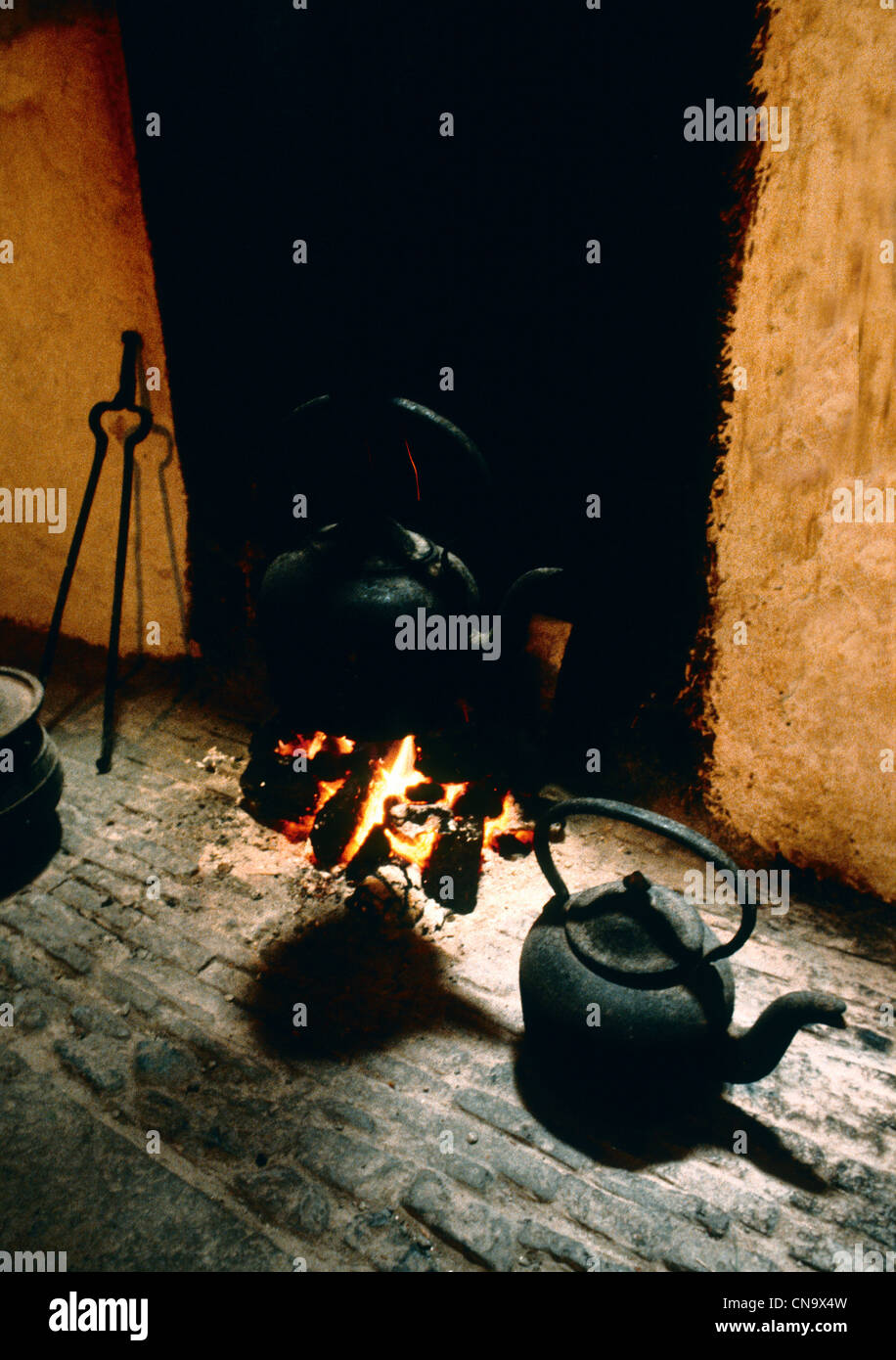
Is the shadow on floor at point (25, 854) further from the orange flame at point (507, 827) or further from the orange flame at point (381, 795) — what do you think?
the orange flame at point (507, 827)

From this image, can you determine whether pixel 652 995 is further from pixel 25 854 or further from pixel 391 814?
pixel 25 854

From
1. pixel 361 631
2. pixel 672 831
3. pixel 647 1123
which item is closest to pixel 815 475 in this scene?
pixel 672 831

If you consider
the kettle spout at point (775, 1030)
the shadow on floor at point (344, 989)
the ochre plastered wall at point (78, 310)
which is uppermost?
the ochre plastered wall at point (78, 310)

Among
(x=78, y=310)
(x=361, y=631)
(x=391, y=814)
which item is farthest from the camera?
(x=78, y=310)

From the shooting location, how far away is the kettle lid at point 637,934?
235cm

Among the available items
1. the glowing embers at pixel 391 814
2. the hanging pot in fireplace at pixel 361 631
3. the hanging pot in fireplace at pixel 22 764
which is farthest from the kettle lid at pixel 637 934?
the hanging pot in fireplace at pixel 22 764

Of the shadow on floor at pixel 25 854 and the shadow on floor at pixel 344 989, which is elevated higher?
the shadow on floor at pixel 25 854

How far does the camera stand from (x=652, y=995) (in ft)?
7.80

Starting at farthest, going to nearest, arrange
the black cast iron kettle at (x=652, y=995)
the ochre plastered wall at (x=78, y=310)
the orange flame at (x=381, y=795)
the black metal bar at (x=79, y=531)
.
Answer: the black metal bar at (x=79, y=531) < the ochre plastered wall at (x=78, y=310) < the orange flame at (x=381, y=795) < the black cast iron kettle at (x=652, y=995)

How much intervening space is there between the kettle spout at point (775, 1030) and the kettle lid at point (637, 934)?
0.30 metres

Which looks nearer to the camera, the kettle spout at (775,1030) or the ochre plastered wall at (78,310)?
the kettle spout at (775,1030)

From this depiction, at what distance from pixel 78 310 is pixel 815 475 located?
4.79 m

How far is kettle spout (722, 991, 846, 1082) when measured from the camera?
2244 millimetres

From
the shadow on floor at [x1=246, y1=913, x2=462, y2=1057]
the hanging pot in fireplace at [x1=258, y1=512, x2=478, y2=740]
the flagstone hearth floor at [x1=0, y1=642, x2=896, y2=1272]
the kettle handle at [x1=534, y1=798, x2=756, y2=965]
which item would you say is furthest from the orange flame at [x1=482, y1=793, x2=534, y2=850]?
the kettle handle at [x1=534, y1=798, x2=756, y2=965]
